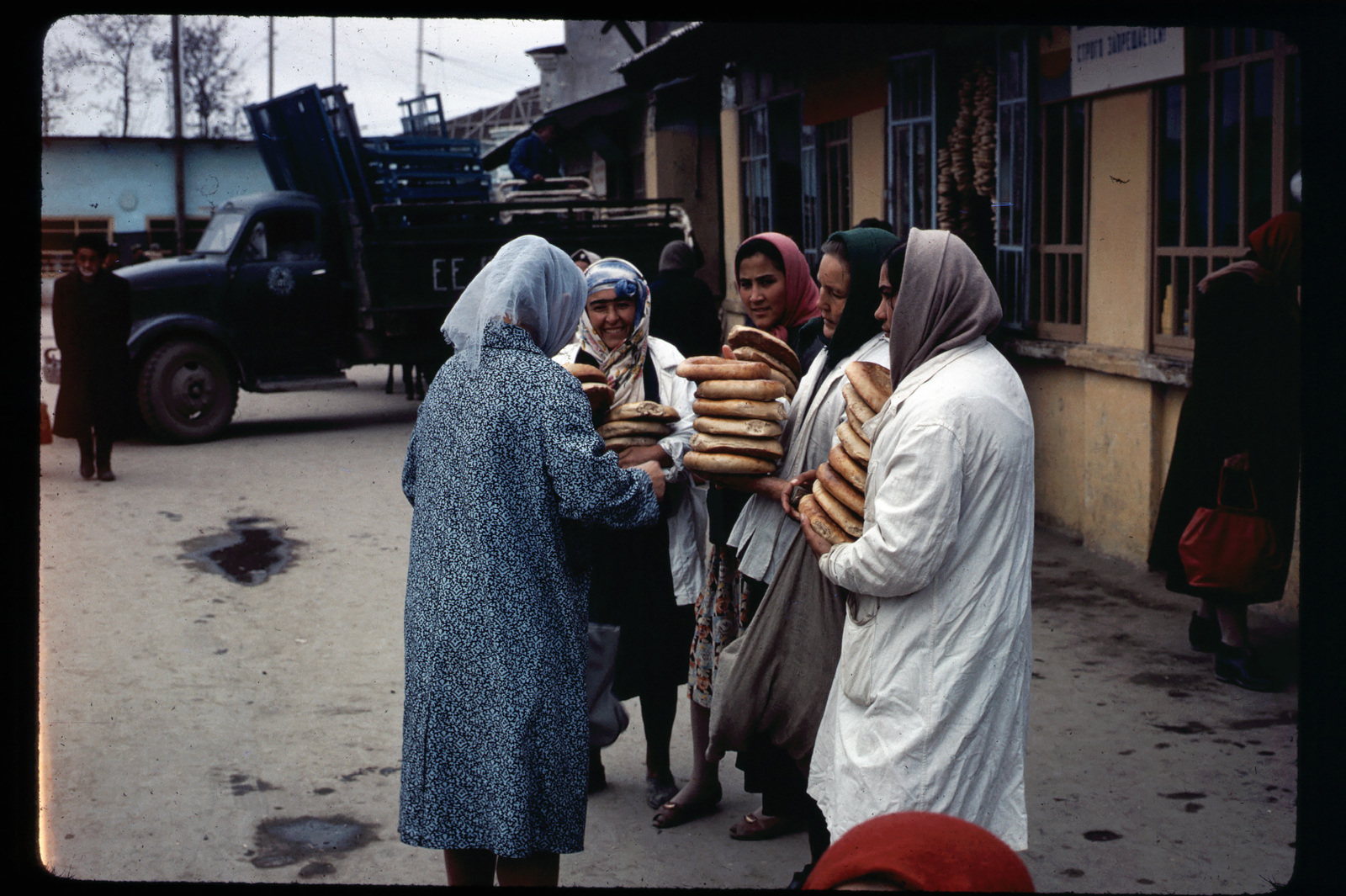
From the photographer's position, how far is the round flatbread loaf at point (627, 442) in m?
3.61

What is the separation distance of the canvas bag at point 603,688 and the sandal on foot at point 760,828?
506 millimetres

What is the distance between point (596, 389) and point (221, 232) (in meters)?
10.7

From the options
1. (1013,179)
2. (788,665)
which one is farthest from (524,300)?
(1013,179)

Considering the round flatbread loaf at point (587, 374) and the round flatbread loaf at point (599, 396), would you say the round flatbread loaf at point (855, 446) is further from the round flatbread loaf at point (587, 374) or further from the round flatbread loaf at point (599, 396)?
the round flatbread loaf at point (587, 374)

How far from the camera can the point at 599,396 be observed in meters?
3.59

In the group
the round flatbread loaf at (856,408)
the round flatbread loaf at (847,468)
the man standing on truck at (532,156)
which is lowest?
the round flatbread loaf at (847,468)

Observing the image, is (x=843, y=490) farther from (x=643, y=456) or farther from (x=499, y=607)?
(x=643, y=456)

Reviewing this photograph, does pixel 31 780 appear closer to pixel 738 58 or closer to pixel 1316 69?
pixel 1316 69

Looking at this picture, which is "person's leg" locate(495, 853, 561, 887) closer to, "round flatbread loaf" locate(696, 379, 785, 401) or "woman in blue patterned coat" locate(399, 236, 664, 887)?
"woman in blue patterned coat" locate(399, 236, 664, 887)

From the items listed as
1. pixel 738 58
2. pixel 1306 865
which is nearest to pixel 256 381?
pixel 738 58

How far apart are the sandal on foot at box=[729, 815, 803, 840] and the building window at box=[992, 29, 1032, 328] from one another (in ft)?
16.4

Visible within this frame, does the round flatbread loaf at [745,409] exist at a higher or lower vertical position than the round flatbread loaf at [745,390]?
lower

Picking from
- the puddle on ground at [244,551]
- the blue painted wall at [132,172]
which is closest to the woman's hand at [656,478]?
the puddle on ground at [244,551]

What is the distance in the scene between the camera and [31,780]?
2.50m
